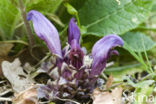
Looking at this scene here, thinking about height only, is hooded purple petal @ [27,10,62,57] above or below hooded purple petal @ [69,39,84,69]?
above

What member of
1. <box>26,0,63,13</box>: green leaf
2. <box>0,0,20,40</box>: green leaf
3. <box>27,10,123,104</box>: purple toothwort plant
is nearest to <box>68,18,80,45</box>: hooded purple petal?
<box>27,10,123,104</box>: purple toothwort plant

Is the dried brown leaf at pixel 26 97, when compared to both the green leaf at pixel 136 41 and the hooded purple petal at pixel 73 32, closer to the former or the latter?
the hooded purple petal at pixel 73 32

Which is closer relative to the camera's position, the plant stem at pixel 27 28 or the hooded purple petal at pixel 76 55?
the hooded purple petal at pixel 76 55

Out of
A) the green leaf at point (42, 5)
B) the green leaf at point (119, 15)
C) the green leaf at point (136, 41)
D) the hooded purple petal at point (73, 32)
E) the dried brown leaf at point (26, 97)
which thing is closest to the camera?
the dried brown leaf at point (26, 97)

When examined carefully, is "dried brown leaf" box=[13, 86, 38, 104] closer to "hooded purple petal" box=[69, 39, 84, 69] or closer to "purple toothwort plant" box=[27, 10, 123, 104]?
"purple toothwort plant" box=[27, 10, 123, 104]

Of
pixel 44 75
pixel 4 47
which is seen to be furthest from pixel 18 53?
pixel 44 75

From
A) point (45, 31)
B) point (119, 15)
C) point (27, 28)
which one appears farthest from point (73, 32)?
point (119, 15)

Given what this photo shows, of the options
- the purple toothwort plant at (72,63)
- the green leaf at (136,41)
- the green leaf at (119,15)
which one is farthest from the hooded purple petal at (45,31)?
the green leaf at (136,41)
